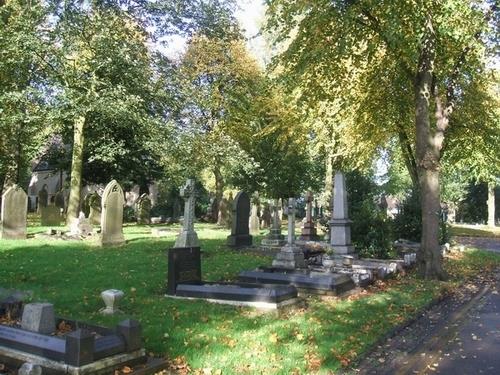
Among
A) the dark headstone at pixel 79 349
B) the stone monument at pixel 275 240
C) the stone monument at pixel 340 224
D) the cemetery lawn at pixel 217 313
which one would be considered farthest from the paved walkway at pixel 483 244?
the dark headstone at pixel 79 349

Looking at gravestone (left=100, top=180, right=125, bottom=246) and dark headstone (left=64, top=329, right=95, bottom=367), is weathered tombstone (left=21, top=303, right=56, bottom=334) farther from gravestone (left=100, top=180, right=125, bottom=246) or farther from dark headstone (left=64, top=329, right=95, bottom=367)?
gravestone (left=100, top=180, right=125, bottom=246)

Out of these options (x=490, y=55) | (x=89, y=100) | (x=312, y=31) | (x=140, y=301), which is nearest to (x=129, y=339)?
(x=140, y=301)

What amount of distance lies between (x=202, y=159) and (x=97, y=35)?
8.61 meters

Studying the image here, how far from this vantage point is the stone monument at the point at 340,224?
49.5 ft

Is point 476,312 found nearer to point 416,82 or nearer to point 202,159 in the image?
point 416,82

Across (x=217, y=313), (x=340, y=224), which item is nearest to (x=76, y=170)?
(x=340, y=224)

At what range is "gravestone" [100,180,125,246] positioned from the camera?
16.6 meters

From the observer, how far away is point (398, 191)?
6066 cm

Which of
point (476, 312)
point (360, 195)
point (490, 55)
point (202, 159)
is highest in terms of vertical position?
point (490, 55)

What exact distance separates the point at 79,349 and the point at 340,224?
11.1 m

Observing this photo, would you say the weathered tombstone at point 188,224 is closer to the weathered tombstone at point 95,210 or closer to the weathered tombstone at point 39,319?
the weathered tombstone at point 39,319

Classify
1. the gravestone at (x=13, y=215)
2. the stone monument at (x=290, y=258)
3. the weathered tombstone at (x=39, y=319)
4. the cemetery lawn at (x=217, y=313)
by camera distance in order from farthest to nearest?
the gravestone at (x=13, y=215)
the stone monument at (x=290, y=258)
the cemetery lawn at (x=217, y=313)
the weathered tombstone at (x=39, y=319)

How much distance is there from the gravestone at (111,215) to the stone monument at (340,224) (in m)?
6.92

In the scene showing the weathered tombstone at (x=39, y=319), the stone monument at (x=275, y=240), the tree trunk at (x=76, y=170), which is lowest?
the weathered tombstone at (x=39, y=319)
